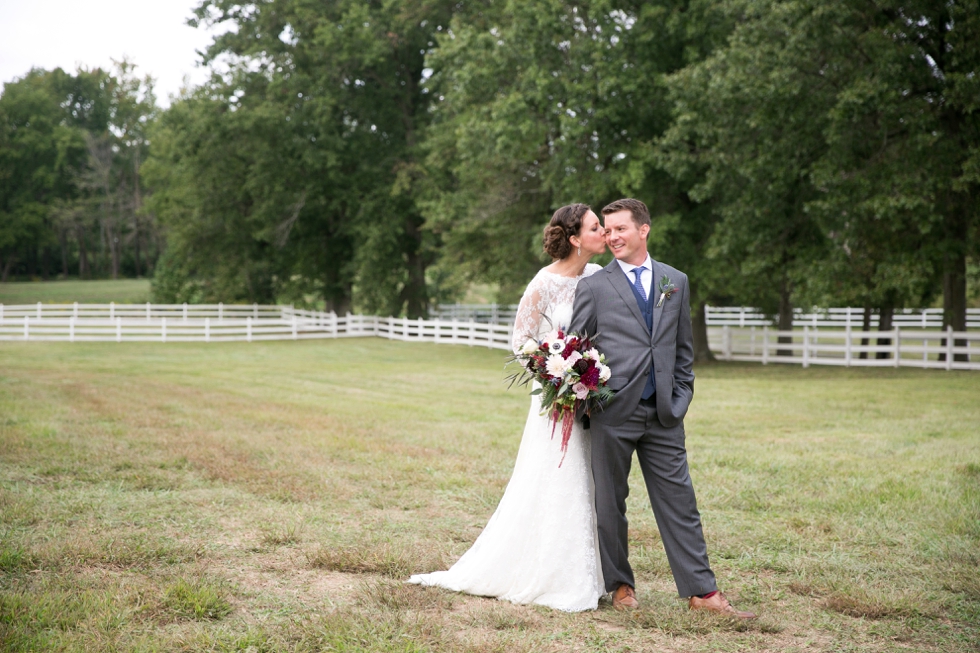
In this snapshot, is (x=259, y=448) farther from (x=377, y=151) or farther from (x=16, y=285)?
(x=16, y=285)

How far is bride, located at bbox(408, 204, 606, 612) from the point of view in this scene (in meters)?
4.69

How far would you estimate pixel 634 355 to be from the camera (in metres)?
4.51

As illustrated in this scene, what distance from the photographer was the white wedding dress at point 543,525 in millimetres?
4688

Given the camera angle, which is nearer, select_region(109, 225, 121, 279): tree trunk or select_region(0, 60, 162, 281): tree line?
select_region(0, 60, 162, 281): tree line

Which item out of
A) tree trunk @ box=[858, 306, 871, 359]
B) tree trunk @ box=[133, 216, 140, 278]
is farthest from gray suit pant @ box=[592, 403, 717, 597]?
tree trunk @ box=[133, 216, 140, 278]

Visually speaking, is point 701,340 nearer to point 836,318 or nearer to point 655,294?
point 836,318

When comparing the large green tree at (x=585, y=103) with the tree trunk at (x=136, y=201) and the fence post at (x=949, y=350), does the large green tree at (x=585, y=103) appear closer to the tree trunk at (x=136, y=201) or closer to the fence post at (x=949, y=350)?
the fence post at (x=949, y=350)

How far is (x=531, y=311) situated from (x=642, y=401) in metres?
0.81

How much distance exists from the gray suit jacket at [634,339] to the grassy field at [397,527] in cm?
108

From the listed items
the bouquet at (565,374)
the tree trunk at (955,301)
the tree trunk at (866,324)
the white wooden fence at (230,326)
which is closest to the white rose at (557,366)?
the bouquet at (565,374)

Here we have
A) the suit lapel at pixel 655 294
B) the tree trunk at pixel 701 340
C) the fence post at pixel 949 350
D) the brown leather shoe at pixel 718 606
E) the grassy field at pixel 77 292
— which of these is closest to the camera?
the brown leather shoe at pixel 718 606

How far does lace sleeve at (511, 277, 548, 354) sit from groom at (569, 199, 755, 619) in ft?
0.89

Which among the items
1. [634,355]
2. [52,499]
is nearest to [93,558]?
[52,499]

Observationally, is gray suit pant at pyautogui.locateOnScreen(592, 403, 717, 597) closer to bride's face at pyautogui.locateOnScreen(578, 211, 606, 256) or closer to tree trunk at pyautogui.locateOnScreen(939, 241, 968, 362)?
bride's face at pyautogui.locateOnScreen(578, 211, 606, 256)
